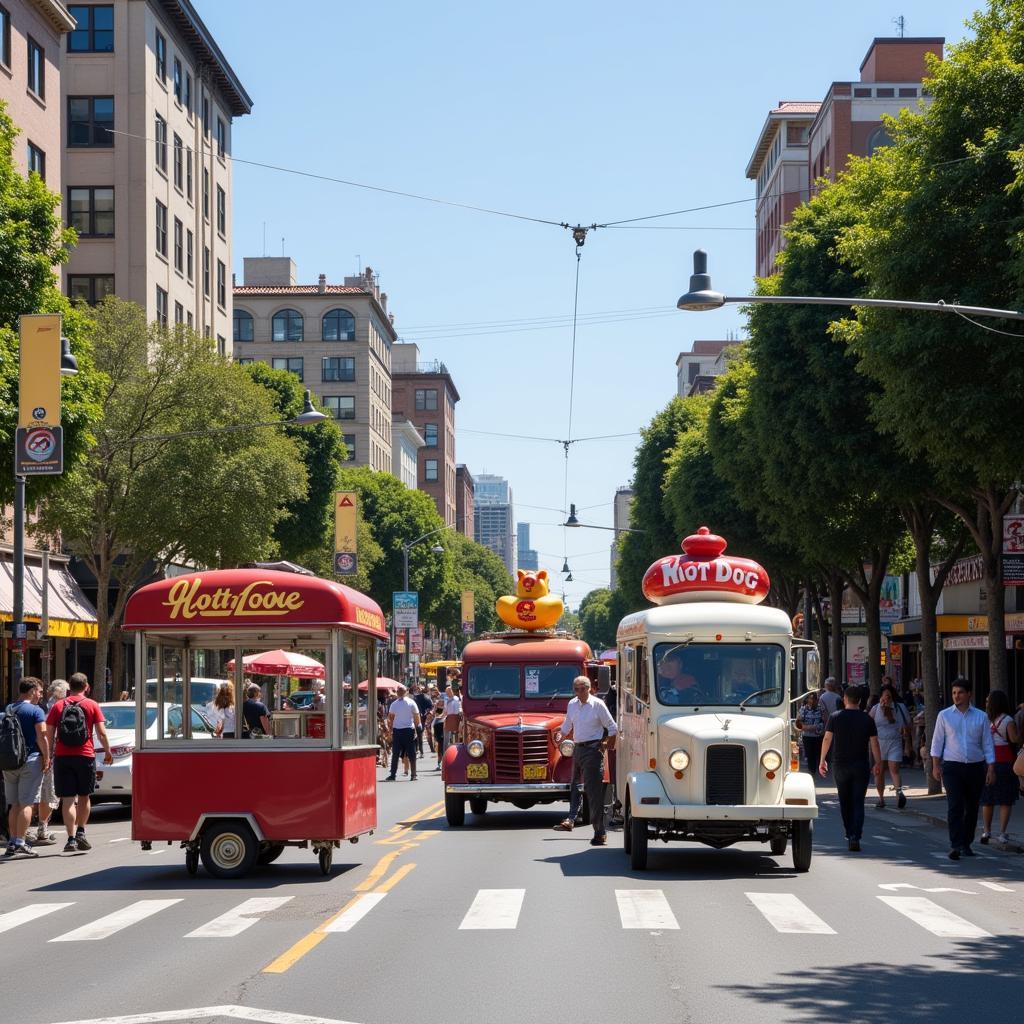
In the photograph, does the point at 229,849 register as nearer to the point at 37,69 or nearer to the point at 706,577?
the point at 706,577

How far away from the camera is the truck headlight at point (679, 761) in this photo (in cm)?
1623

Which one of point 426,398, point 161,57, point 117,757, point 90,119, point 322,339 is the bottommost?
point 117,757

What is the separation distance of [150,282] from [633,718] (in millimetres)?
43031

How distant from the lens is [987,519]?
99.9 ft

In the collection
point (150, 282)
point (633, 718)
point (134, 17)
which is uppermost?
point (134, 17)

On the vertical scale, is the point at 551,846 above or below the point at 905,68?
below

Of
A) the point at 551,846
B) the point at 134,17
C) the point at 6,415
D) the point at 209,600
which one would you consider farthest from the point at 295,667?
the point at 134,17

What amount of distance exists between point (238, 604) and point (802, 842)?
5862mm

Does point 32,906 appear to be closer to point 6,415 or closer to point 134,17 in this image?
point 6,415

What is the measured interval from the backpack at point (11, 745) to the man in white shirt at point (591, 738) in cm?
618

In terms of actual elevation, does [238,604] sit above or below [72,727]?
above

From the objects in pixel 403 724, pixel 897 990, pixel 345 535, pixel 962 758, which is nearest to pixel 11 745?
pixel 962 758

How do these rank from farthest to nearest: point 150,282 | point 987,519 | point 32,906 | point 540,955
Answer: point 150,282
point 987,519
point 32,906
point 540,955

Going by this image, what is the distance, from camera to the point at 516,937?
11828 millimetres
